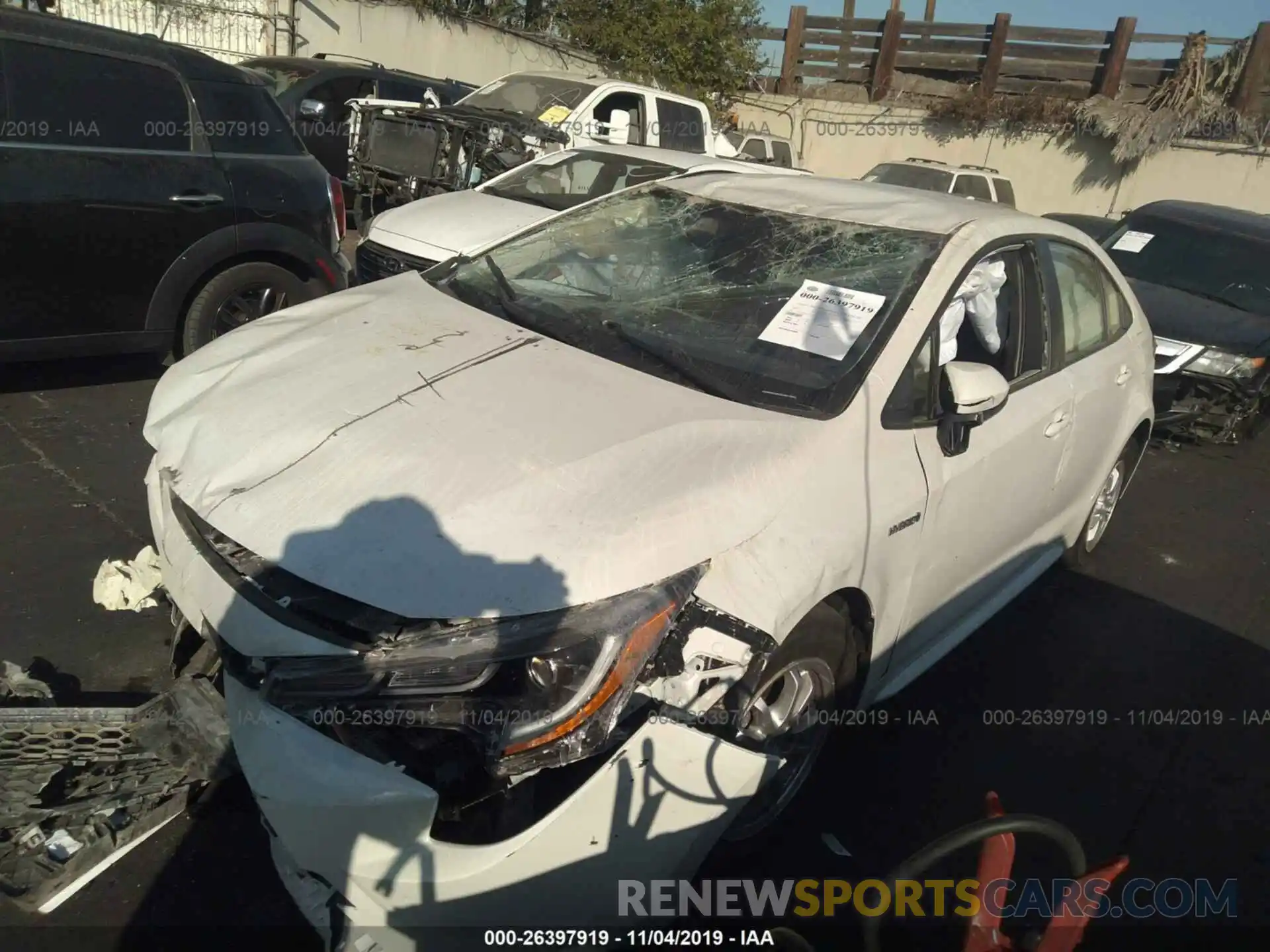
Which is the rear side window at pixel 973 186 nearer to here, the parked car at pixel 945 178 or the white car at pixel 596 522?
the parked car at pixel 945 178

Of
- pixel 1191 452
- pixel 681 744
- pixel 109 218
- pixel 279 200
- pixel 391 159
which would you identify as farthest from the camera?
pixel 391 159

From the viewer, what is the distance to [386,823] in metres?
1.87

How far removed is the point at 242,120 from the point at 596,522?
4.09 m

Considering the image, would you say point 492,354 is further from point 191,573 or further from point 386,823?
point 386,823

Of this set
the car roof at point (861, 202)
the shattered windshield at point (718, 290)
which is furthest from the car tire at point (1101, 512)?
the shattered windshield at point (718, 290)

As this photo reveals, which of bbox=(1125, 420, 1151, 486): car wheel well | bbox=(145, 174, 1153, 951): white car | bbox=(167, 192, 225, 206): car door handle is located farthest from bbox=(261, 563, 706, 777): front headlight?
bbox=(167, 192, 225, 206): car door handle

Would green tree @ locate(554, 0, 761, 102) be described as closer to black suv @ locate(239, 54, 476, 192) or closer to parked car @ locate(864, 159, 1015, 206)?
parked car @ locate(864, 159, 1015, 206)

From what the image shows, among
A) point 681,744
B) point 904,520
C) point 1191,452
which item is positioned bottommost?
point 1191,452

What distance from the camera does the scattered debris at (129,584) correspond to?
339 cm

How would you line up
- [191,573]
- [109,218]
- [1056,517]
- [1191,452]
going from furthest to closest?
[1191,452] → [109,218] → [1056,517] → [191,573]

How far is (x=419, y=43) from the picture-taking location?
1619cm

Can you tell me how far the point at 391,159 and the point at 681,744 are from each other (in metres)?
7.95

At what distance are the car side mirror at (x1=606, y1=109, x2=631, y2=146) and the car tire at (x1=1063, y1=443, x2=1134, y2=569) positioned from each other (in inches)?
235

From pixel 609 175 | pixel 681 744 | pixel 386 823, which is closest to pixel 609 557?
pixel 681 744
